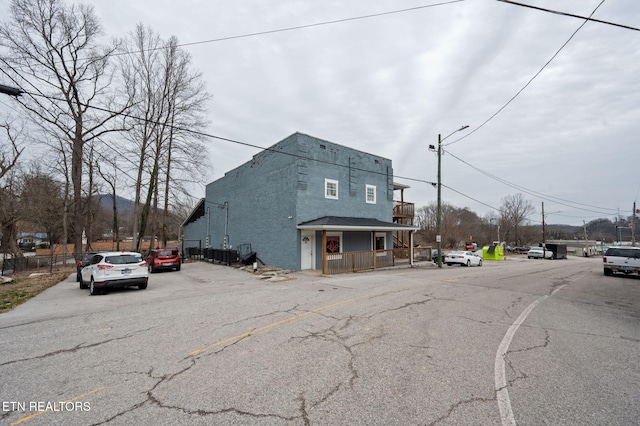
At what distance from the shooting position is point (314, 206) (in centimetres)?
1858

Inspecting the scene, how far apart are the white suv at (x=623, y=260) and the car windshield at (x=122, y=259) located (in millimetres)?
22631

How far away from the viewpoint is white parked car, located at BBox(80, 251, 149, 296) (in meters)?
10.6

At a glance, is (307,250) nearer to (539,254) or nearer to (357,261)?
(357,261)

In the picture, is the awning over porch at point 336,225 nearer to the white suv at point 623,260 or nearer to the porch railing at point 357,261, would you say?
the porch railing at point 357,261

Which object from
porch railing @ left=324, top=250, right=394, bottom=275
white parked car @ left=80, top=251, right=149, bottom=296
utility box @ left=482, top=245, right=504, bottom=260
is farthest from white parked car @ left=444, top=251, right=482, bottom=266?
white parked car @ left=80, top=251, right=149, bottom=296

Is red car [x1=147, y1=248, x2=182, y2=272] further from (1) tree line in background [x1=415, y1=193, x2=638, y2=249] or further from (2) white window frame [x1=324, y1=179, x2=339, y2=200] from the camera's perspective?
(1) tree line in background [x1=415, y1=193, x2=638, y2=249]

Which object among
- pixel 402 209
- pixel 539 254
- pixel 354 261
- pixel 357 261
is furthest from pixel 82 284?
pixel 539 254

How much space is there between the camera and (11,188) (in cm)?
2291

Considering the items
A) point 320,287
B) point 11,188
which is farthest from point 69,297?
point 11,188

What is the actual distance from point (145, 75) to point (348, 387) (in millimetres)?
33800

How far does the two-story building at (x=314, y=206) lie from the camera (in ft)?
58.1

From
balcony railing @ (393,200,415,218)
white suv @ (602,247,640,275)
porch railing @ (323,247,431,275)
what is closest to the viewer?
white suv @ (602,247,640,275)

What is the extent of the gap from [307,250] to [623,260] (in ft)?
57.1

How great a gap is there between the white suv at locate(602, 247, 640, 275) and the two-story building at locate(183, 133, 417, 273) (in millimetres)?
11227
